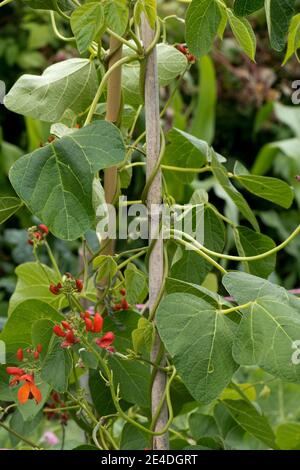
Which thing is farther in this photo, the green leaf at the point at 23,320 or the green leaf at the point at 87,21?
the green leaf at the point at 23,320

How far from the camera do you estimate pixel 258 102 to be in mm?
3789

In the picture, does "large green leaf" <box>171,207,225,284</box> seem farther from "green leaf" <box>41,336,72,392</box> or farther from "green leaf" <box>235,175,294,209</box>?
"green leaf" <box>41,336,72,392</box>

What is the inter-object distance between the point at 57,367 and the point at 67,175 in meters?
0.22

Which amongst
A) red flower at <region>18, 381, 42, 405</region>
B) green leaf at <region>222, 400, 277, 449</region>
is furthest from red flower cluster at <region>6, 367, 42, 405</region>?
green leaf at <region>222, 400, 277, 449</region>

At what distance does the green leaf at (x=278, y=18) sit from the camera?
2.71 feet

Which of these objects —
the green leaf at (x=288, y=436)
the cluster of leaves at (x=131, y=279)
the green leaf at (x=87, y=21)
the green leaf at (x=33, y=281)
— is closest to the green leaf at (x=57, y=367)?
the cluster of leaves at (x=131, y=279)

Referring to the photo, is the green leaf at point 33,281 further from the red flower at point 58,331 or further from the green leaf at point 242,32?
the green leaf at point 242,32

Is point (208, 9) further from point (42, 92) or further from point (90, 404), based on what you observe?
point (90, 404)

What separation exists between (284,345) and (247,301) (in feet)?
0.21

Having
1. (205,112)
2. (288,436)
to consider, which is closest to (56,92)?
(288,436)

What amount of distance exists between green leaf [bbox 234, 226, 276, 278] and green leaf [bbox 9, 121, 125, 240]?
0.30 m

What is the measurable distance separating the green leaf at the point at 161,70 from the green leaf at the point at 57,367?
0.33 metres

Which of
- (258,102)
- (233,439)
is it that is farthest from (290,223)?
(233,439)

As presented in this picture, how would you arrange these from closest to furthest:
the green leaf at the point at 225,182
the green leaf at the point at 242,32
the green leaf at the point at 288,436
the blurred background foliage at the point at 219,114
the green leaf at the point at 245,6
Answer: the green leaf at the point at 245,6
the green leaf at the point at 242,32
the green leaf at the point at 225,182
the green leaf at the point at 288,436
the blurred background foliage at the point at 219,114
